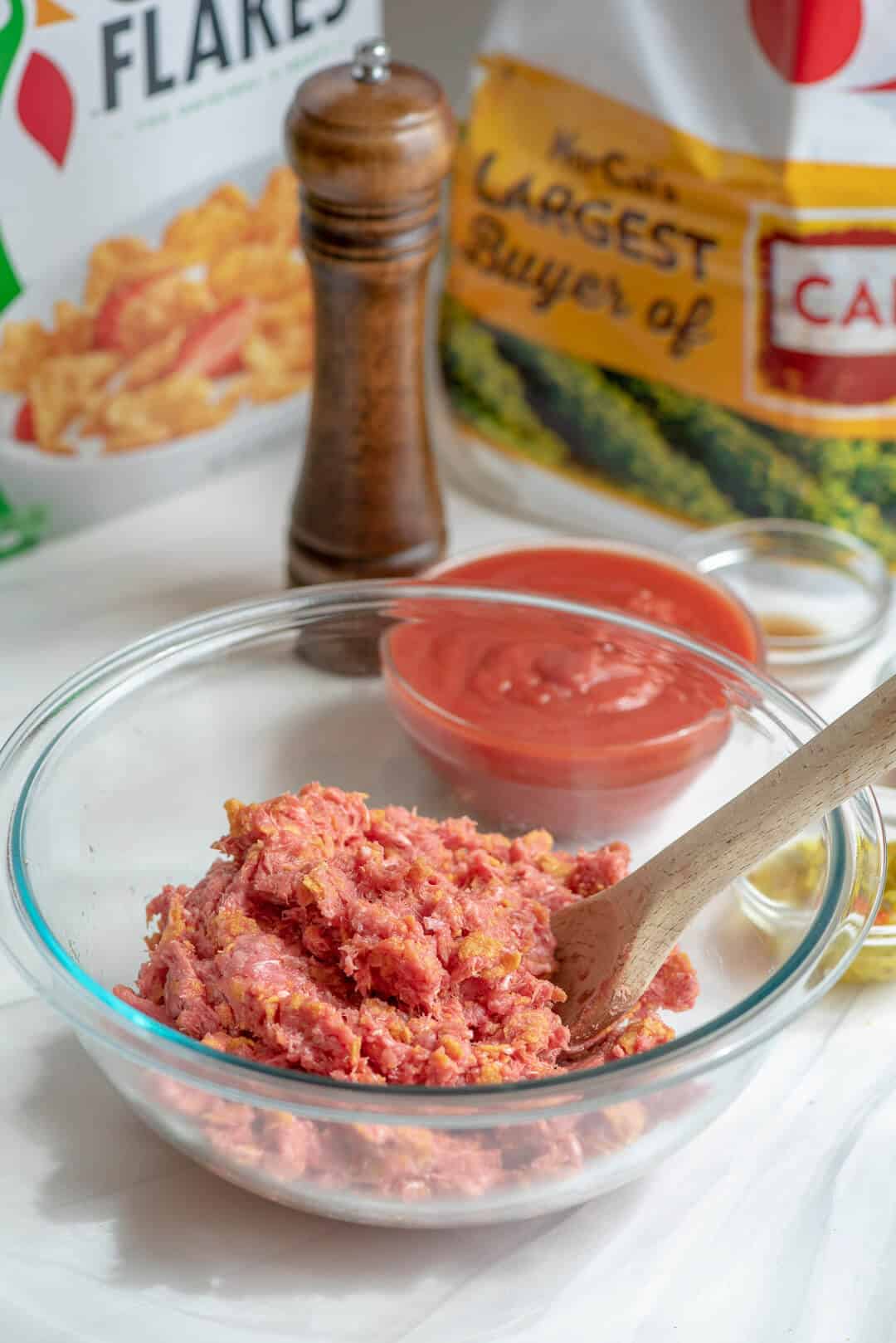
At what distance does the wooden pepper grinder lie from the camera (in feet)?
4.55

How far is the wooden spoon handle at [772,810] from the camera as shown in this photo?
1.02 meters

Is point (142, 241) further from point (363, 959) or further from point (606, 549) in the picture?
point (363, 959)

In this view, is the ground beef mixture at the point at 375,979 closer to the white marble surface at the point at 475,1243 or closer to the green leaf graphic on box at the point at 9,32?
the white marble surface at the point at 475,1243

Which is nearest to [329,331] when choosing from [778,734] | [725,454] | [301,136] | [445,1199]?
[301,136]

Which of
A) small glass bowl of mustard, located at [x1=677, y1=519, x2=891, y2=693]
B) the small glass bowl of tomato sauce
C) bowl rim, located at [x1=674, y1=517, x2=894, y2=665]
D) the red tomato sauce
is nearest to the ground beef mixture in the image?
the small glass bowl of tomato sauce

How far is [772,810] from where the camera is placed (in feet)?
3.48

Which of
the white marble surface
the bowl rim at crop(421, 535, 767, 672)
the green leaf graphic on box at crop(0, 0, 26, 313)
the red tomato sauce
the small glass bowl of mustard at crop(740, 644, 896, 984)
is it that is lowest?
the white marble surface

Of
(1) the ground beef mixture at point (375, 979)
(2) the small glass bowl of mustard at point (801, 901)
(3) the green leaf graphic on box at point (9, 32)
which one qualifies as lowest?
(2) the small glass bowl of mustard at point (801, 901)

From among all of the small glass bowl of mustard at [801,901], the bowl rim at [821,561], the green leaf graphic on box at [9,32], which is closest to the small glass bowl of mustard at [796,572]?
the bowl rim at [821,561]

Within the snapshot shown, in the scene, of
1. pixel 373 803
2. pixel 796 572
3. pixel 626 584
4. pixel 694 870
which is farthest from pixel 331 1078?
pixel 796 572

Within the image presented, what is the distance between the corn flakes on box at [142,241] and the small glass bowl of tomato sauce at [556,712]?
0.46 meters

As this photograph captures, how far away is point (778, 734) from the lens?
127 centimetres

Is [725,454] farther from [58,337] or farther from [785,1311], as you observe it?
[785,1311]

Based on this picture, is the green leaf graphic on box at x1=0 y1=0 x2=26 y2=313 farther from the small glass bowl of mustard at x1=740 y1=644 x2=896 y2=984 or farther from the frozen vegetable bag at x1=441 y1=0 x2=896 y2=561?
Result: the small glass bowl of mustard at x1=740 y1=644 x2=896 y2=984
